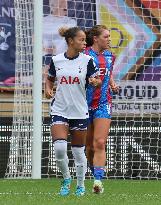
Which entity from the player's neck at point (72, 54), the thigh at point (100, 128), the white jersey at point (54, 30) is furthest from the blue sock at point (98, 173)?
the white jersey at point (54, 30)

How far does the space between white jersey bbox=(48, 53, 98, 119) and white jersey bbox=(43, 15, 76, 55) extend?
6955mm

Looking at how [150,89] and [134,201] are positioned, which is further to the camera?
[150,89]

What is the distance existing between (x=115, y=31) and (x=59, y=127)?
8.84 meters

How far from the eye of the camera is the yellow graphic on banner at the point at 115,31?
58.0 ft

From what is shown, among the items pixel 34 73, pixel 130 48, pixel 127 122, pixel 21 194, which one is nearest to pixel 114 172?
pixel 127 122

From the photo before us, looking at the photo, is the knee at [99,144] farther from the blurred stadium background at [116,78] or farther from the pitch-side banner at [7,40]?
the pitch-side banner at [7,40]

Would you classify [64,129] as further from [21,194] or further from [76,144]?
[21,194]

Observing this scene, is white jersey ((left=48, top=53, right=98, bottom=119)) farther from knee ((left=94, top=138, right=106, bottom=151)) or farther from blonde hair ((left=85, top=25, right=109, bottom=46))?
blonde hair ((left=85, top=25, right=109, bottom=46))

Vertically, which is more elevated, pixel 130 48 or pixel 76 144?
pixel 130 48

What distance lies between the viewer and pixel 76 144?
1012cm

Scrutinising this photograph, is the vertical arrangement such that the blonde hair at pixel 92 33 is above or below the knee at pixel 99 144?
above

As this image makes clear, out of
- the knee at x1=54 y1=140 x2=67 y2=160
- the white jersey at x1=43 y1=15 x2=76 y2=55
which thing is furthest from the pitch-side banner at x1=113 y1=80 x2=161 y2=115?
the knee at x1=54 y1=140 x2=67 y2=160

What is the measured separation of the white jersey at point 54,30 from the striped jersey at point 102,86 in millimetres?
5839

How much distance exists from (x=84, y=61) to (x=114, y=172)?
5421 millimetres
